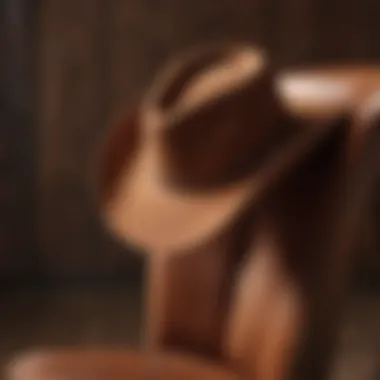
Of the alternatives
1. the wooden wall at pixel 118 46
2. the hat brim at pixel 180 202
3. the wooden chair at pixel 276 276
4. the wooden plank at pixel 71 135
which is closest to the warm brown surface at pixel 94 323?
the wooden plank at pixel 71 135

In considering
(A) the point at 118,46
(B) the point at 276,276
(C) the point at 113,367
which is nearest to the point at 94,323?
(A) the point at 118,46

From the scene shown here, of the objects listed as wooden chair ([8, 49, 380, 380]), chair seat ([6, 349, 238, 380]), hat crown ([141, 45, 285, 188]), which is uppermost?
hat crown ([141, 45, 285, 188])

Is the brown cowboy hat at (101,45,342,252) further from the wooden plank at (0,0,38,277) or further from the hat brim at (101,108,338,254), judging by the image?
the wooden plank at (0,0,38,277)

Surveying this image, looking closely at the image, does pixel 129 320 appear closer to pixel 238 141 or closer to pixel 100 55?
pixel 100 55

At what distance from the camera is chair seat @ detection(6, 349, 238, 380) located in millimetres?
1283

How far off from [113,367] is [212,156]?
340mm

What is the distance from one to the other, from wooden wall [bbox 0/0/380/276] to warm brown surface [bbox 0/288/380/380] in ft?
0.96

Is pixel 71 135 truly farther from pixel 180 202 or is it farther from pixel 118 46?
pixel 180 202

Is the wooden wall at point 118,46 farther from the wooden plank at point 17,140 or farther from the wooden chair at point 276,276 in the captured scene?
the wooden chair at point 276,276

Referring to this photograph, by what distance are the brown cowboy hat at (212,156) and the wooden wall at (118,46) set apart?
1.64 m

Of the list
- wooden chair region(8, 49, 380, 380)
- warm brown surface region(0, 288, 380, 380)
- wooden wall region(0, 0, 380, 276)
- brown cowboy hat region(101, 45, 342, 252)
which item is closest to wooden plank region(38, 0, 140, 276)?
wooden wall region(0, 0, 380, 276)

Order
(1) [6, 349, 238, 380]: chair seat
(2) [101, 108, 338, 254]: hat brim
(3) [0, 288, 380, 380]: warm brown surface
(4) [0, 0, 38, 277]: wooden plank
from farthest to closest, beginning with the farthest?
(4) [0, 0, 38, 277]: wooden plank → (3) [0, 288, 380, 380]: warm brown surface → (1) [6, 349, 238, 380]: chair seat → (2) [101, 108, 338, 254]: hat brim

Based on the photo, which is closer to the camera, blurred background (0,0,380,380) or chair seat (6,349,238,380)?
chair seat (6,349,238,380)

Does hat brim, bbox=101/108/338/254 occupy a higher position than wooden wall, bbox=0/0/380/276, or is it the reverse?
wooden wall, bbox=0/0/380/276
